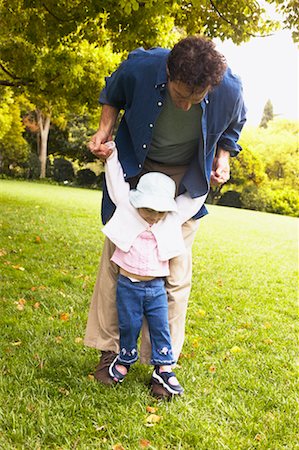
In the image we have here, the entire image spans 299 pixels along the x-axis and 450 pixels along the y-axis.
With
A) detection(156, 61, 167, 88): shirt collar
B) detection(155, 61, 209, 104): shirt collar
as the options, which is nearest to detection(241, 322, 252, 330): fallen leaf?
detection(155, 61, 209, 104): shirt collar

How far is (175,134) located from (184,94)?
333mm

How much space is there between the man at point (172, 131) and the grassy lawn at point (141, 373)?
26 cm

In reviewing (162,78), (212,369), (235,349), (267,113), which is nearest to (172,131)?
(162,78)

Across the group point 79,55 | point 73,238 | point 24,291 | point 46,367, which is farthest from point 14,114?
point 46,367

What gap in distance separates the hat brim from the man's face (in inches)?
18.4

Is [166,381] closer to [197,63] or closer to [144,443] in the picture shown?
[144,443]

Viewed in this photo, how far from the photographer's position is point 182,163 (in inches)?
120

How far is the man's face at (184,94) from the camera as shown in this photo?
2.49 metres

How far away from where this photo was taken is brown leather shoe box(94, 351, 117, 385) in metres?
3.03

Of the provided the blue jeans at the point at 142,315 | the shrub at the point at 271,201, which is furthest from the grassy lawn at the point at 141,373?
the shrub at the point at 271,201

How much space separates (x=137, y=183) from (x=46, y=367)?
3.94ft

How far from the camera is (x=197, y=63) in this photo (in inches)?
94.7

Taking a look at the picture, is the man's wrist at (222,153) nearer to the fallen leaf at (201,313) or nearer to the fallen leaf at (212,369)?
the fallen leaf at (212,369)

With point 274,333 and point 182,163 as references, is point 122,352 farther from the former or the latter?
point 274,333
